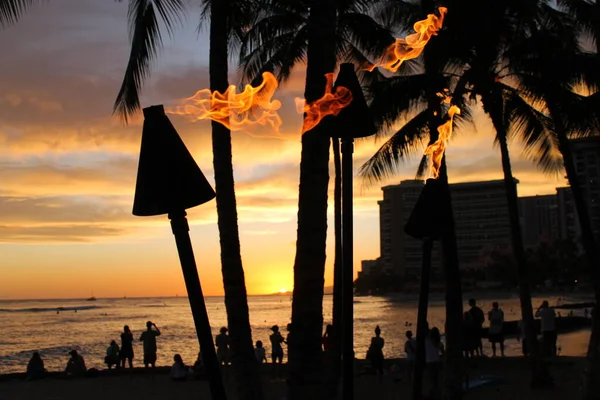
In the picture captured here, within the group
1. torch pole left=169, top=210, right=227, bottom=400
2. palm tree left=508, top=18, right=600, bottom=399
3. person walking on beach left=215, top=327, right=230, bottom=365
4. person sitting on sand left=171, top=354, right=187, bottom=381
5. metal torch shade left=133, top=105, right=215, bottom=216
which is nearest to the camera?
torch pole left=169, top=210, right=227, bottom=400

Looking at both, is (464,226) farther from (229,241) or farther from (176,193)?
(176,193)

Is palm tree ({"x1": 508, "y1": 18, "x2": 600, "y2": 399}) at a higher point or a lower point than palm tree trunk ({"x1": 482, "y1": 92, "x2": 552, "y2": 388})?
higher

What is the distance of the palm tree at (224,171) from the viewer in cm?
1005

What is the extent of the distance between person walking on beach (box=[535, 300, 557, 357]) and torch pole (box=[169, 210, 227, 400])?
671 inches

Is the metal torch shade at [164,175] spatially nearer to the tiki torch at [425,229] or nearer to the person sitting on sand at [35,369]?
the tiki torch at [425,229]

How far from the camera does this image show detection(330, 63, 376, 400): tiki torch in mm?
5449

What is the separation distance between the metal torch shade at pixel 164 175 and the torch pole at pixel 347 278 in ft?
4.04

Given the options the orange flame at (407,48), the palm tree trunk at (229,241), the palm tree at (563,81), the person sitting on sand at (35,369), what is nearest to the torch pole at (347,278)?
the orange flame at (407,48)

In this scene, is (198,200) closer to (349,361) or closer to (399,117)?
(349,361)

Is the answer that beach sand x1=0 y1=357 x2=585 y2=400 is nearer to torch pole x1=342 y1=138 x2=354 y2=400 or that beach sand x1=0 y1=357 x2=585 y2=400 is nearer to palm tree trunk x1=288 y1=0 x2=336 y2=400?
palm tree trunk x1=288 y1=0 x2=336 y2=400

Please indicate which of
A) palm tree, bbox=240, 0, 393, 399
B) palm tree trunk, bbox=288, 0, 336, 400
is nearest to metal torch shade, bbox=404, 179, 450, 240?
palm tree, bbox=240, 0, 393, 399

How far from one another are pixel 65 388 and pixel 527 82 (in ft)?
43.6

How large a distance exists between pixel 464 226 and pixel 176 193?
13445 centimetres

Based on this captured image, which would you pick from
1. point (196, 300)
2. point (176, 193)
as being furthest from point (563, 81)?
point (196, 300)
